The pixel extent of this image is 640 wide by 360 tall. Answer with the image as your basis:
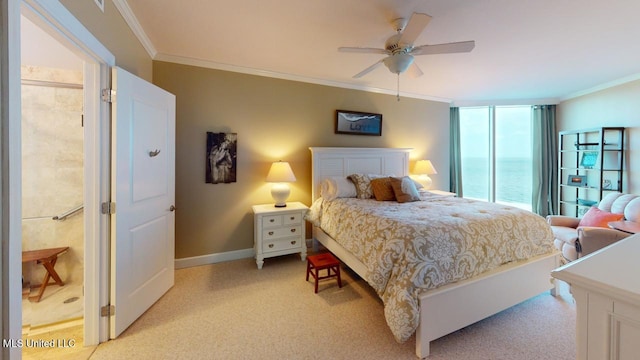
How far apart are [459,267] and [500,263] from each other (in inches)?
19.6

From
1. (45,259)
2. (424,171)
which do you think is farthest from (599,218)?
(45,259)

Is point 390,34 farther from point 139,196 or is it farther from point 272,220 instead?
point 139,196

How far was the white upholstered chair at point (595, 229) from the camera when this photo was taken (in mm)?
2402

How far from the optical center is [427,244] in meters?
1.74

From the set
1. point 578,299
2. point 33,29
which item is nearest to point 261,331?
point 578,299

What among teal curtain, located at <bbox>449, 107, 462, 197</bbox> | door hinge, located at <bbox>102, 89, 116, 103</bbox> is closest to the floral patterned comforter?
door hinge, located at <bbox>102, 89, 116, 103</bbox>

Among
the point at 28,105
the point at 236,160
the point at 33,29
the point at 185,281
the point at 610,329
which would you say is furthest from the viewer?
the point at 236,160

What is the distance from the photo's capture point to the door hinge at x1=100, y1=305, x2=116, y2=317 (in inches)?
72.2

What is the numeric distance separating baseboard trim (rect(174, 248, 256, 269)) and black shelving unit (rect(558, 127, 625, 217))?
5444mm

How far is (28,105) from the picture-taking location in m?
2.42

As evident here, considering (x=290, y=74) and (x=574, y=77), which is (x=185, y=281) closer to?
(x=290, y=74)

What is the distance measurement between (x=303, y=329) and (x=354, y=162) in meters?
2.54

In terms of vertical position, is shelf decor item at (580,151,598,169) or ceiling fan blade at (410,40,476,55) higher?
ceiling fan blade at (410,40,476,55)

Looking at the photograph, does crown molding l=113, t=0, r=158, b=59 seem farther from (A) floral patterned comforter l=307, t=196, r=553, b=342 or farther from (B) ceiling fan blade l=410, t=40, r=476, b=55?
(A) floral patterned comforter l=307, t=196, r=553, b=342
